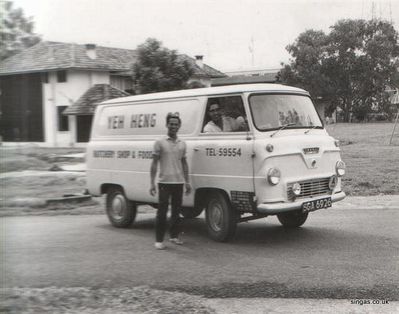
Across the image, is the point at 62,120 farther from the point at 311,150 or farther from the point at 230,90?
the point at 311,150

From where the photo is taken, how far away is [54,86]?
3631cm

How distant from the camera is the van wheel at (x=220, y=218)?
24.1 ft

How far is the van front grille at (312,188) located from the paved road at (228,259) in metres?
0.65

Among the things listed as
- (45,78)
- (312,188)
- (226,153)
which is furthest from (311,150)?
(45,78)

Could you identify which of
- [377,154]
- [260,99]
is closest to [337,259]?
[260,99]

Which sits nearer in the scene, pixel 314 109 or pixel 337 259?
pixel 337 259

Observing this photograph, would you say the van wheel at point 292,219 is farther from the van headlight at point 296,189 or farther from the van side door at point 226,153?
the van side door at point 226,153

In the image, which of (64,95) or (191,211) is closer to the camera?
(191,211)

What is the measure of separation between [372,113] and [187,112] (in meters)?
63.1

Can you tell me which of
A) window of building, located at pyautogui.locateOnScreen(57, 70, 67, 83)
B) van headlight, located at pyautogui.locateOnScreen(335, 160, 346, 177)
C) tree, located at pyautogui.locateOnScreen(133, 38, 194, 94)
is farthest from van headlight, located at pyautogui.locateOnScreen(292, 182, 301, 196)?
window of building, located at pyautogui.locateOnScreen(57, 70, 67, 83)

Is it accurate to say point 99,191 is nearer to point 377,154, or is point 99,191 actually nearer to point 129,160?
point 129,160

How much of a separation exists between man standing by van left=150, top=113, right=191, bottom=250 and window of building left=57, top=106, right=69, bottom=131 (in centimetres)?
2966

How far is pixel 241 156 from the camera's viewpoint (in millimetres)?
7086

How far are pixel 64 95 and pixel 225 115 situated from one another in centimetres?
3009
